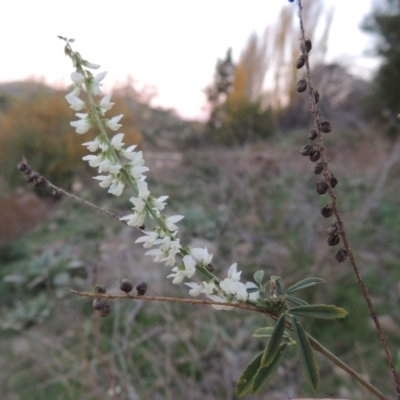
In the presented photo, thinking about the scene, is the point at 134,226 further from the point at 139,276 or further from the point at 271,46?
the point at 271,46

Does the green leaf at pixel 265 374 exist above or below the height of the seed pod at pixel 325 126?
below

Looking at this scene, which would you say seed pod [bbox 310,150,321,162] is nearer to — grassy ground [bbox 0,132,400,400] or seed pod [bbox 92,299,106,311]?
seed pod [bbox 92,299,106,311]

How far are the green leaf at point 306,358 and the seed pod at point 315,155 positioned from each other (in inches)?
6.1

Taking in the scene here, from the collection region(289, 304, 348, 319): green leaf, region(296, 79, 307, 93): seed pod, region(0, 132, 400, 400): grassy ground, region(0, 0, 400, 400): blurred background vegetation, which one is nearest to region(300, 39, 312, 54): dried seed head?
region(296, 79, 307, 93): seed pod

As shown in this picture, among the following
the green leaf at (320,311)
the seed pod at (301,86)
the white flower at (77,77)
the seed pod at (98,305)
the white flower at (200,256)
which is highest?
the white flower at (77,77)

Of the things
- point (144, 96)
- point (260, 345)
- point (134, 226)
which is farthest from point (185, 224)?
point (144, 96)

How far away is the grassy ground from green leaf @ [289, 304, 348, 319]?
119 centimetres

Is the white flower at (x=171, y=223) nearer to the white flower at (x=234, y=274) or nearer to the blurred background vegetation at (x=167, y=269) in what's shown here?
the white flower at (x=234, y=274)

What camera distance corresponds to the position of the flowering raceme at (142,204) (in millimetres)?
450

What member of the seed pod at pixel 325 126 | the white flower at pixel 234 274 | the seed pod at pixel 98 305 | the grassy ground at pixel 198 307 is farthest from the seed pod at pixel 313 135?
the grassy ground at pixel 198 307

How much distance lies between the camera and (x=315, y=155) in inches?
17.7

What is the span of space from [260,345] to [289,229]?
155cm

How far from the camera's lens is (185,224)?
3939 millimetres

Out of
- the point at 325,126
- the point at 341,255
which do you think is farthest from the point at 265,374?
the point at 325,126
